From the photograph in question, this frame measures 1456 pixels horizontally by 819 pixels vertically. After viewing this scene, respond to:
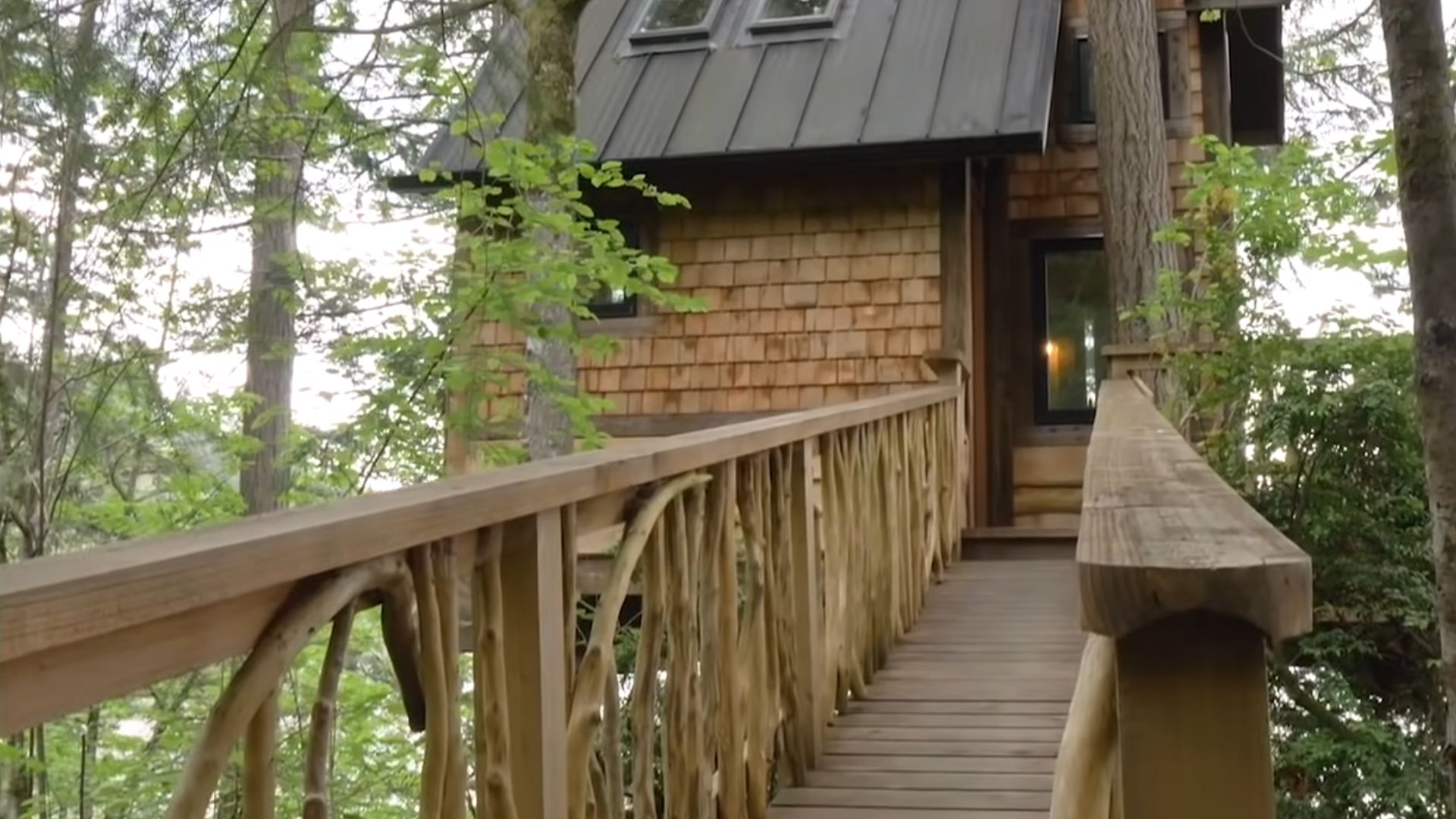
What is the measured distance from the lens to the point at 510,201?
286 inches

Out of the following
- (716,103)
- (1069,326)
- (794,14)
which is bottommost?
(1069,326)

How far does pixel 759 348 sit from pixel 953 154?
2.02 m

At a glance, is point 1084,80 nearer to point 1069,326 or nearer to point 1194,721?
point 1069,326

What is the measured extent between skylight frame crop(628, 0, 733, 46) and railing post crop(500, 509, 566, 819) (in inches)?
364

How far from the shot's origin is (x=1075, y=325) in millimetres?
10836

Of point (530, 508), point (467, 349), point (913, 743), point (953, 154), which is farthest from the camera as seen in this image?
point (953, 154)

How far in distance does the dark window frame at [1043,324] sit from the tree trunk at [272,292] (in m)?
5.79

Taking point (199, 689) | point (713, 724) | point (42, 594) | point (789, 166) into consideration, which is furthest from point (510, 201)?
point (42, 594)

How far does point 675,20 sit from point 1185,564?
10672mm

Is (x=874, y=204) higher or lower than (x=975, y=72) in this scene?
lower

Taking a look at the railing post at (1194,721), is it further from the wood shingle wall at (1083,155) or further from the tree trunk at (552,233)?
the wood shingle wall at (1083,155)

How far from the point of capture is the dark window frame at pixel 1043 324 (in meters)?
10.7

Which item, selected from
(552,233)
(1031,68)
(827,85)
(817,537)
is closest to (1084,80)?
(1031,68)

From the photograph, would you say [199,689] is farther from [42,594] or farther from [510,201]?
[42,594]
